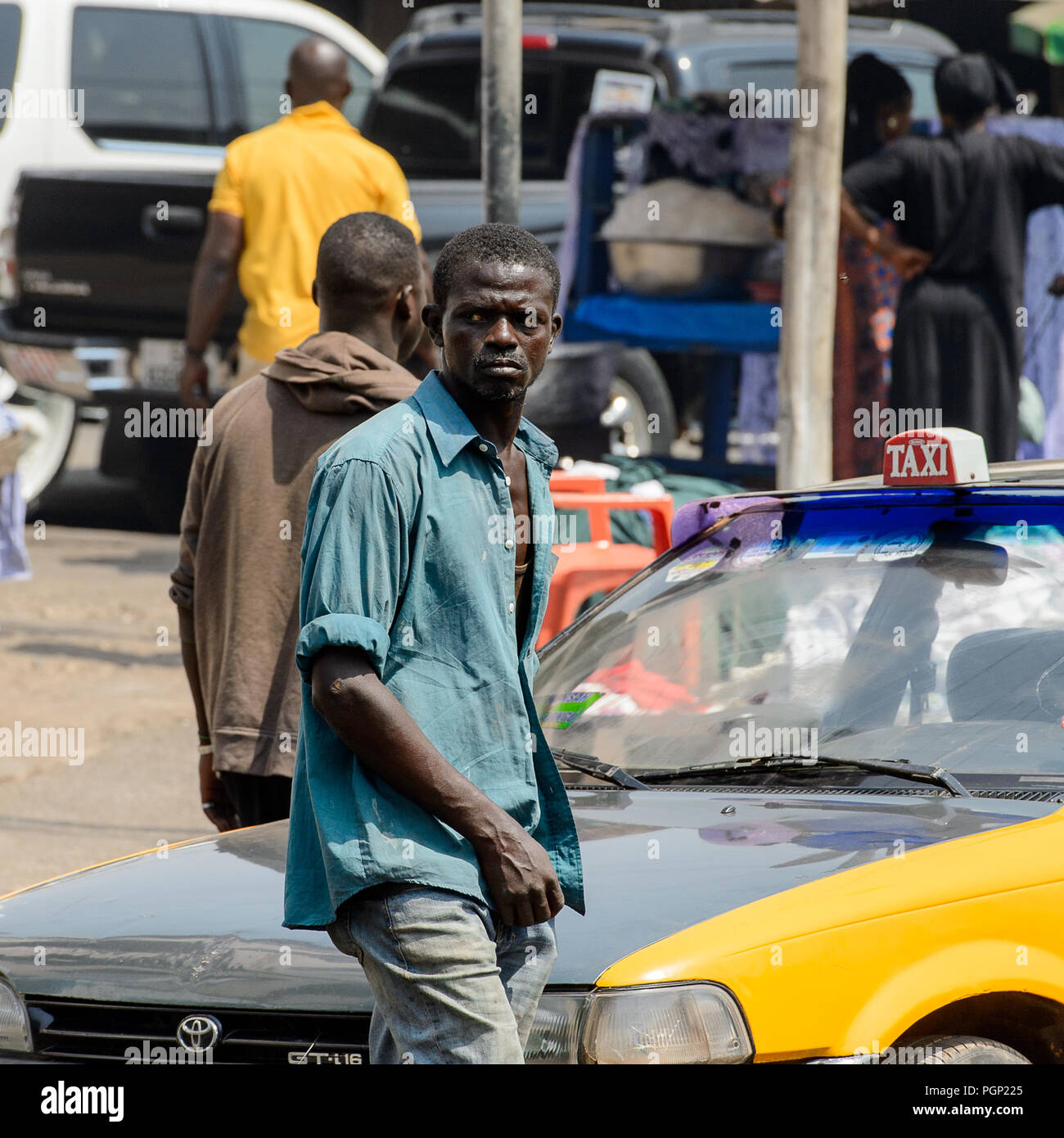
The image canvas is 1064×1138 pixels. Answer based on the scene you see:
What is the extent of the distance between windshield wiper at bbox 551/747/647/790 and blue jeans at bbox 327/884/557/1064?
3.79 ft

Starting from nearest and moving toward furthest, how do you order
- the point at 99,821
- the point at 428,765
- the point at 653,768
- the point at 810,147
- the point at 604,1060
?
1. the point at 428,765
2. the point at 604,1060
3. the point at 653,768
4. the point at 99,821
5. the point at 810,147

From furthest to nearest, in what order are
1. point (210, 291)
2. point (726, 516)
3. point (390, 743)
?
point (210, 291) < point (726, 516) < point (390, 743)

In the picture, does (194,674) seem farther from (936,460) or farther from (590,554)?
(590,554)

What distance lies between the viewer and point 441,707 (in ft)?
8.27

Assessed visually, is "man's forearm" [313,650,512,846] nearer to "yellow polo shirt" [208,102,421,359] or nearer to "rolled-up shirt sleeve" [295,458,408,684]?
"rolled-up shirt sleeve" [295,458,408,684]

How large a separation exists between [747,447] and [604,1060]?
7.77 m

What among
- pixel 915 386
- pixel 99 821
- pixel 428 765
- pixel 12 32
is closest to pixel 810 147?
pixel 915 386

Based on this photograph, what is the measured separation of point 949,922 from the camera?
2885 mm

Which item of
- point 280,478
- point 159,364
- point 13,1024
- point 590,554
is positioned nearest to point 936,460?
point 280,478

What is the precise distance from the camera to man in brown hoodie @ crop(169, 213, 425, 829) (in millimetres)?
4023

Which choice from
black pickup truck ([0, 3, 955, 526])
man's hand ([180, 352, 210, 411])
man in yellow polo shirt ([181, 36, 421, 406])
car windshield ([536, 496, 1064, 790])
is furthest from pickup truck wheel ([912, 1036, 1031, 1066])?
black pickup truck ([0, 3, 955, 526])

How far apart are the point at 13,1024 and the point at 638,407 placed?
768 cm

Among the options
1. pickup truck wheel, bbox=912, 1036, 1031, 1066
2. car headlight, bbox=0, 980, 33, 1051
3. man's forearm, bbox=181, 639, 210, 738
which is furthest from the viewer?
man's forearm, bbox=181, 639, 210, 738
